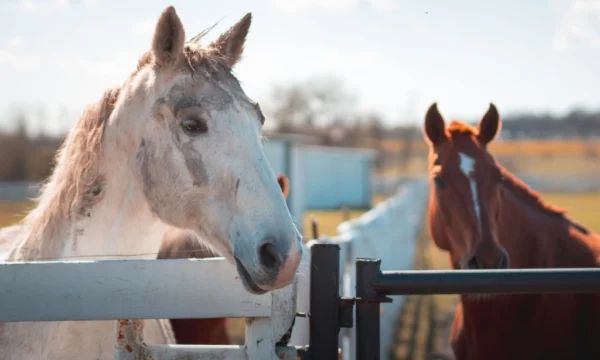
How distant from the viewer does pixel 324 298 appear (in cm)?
194

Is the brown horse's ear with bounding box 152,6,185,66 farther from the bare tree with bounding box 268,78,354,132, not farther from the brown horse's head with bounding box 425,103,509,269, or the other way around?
the bare tree with bounding box 268,78,354,132

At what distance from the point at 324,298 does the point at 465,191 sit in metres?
1.91

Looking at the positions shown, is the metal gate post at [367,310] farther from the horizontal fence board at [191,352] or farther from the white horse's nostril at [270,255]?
the horizontal fence board at [191,352]

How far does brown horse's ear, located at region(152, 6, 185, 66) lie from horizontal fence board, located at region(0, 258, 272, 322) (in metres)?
0.88

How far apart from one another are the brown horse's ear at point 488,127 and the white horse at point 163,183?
197cm

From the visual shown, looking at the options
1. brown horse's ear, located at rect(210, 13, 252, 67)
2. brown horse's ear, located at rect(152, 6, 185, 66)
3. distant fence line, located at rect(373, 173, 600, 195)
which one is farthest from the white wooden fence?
distant fence line, located at rect(373, 173, 600, 195)

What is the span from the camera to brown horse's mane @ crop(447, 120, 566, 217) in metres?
→ 3.82

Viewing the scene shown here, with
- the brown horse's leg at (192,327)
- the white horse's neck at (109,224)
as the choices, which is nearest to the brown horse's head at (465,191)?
the brown horse's leg at (192,327)

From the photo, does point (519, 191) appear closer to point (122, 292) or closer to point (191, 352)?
point (191, 352)

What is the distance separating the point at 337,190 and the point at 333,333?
119 feet

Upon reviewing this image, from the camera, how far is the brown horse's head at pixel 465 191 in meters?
3.30

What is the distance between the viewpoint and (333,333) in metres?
1.92

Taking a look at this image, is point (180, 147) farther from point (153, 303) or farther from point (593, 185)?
point (593, 185)

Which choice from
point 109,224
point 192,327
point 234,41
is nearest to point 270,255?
point 109,224
